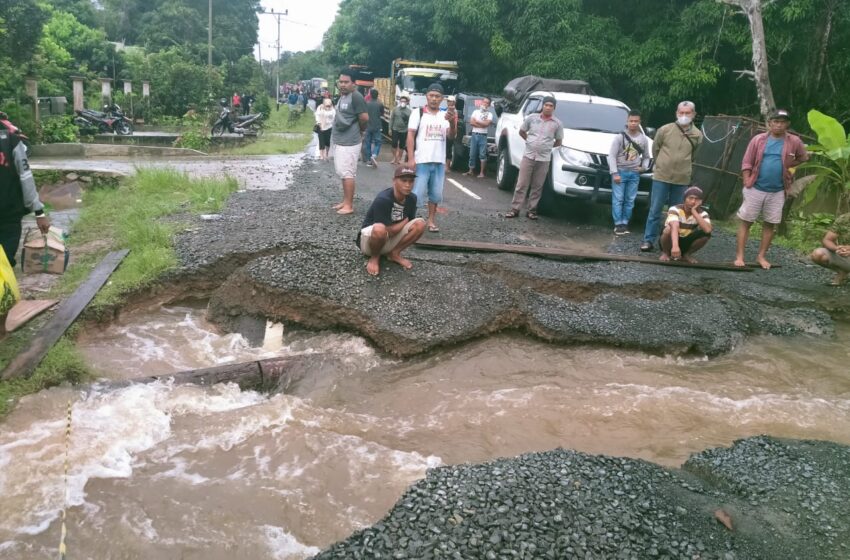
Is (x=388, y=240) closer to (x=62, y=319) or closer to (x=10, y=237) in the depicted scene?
(x=62, y=319)

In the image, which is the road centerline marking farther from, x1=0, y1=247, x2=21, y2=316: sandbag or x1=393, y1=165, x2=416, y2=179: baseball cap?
x1=0, y1=247, x2=21, y2=316: sandbag

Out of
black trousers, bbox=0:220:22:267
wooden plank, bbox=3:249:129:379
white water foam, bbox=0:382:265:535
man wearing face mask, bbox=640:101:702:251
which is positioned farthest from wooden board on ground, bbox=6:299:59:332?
man wearing face mask, bbox=640:101:702:251

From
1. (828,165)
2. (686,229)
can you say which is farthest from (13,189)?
(828,165)

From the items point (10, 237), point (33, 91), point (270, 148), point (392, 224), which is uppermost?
point (33, 91)

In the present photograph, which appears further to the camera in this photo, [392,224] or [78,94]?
[78,94]

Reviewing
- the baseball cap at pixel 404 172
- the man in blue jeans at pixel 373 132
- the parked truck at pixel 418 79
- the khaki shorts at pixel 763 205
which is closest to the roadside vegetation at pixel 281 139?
the parked truck at pixel 418 79

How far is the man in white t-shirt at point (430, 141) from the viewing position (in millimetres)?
7109

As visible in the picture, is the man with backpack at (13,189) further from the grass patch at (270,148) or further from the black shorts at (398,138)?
the grass patch at (270,148)

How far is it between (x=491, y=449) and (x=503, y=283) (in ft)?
7.45

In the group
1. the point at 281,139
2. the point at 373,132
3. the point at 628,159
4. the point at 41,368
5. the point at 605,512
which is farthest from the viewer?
the point at 281,139

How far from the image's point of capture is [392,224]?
5969mm

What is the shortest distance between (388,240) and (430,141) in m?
1.68

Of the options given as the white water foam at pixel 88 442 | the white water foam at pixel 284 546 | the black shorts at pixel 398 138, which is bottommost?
the white water foam at pixel 284 546

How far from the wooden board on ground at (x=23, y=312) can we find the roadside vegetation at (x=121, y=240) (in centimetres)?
32
